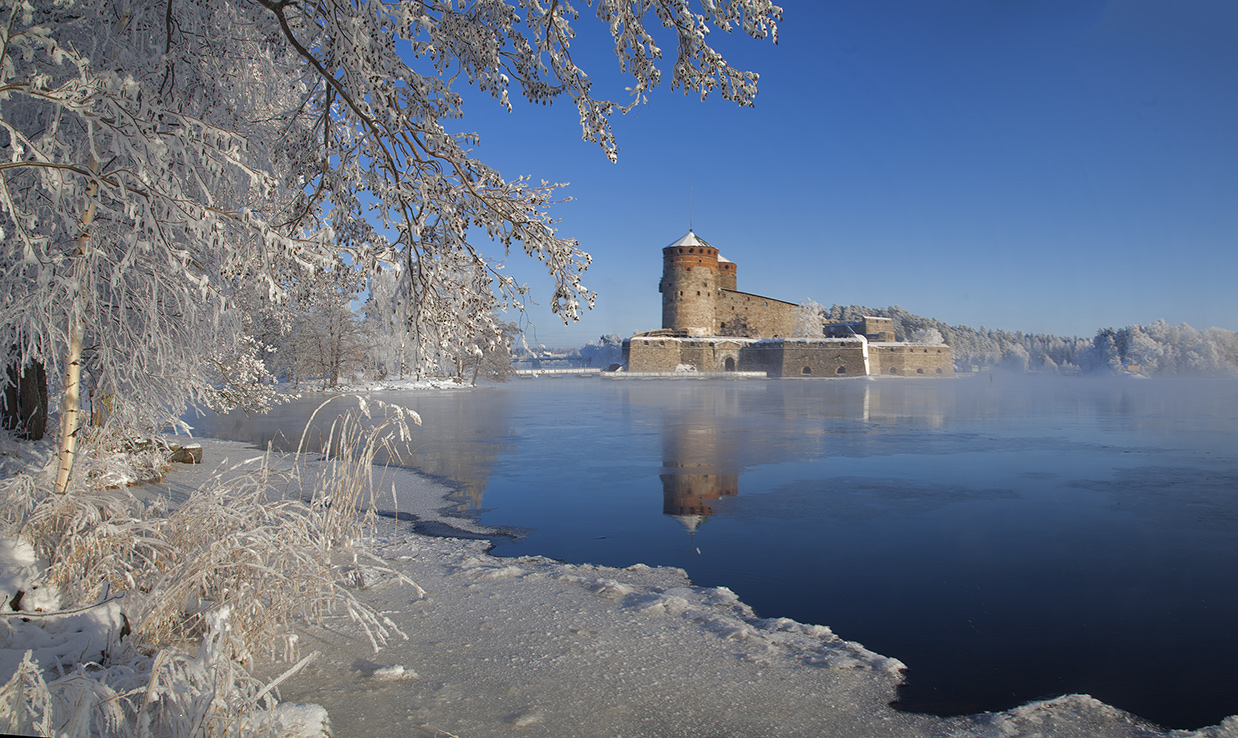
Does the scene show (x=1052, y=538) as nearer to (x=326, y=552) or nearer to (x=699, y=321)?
(x=326, y=552)

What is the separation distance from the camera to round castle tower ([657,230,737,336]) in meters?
48.4

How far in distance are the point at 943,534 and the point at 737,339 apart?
42.2 metres

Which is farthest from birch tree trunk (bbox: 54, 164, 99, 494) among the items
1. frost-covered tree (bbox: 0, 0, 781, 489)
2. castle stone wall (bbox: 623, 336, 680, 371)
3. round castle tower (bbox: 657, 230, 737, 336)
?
round castle tower (bbox: 657, 230, 737, 336)

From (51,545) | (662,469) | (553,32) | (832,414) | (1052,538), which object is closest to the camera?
(51,545)

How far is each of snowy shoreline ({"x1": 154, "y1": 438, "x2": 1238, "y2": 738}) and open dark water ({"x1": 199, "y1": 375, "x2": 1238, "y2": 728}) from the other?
0.80 feet

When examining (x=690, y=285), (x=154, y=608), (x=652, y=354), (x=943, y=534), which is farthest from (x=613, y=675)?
(x=690, y=285)

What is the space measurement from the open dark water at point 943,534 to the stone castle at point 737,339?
1293 inches

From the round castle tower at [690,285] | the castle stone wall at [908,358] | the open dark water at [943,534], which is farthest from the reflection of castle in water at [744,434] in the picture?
the castle stone wall at [908,358]

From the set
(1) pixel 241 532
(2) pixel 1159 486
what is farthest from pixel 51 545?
(2) pixel 1159 486

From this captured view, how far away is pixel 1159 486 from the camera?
722 cm

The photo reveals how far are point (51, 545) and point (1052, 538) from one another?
6458 millimetres

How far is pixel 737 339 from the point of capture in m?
47.0

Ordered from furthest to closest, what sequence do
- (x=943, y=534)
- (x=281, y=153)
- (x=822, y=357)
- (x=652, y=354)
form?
(x=822, y=357), (x=652, y=354), (x=943, y=534), (x=281, y=153)

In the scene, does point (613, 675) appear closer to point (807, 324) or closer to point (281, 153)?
point (281, 153)
